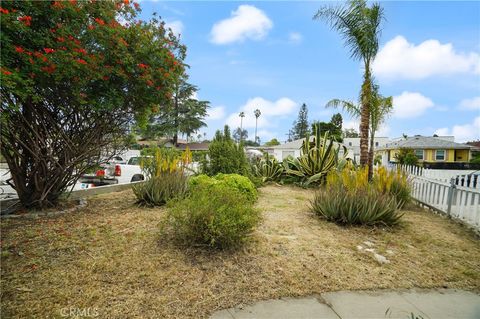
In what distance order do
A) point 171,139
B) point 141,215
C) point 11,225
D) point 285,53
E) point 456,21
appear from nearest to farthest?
point 11,225, point 141,215, point 456,21, point 285,53, point 171,139

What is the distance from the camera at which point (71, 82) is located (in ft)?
13.3

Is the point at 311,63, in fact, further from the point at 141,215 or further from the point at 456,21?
the point at 141,215

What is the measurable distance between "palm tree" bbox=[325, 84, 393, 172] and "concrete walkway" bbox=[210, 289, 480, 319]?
7.18 meters

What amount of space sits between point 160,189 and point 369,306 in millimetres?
4286

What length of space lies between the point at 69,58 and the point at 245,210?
309cm

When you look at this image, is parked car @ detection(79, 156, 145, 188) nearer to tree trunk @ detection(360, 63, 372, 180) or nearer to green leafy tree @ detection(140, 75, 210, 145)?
tree trunk @ detection(360, 63, 372, 180)

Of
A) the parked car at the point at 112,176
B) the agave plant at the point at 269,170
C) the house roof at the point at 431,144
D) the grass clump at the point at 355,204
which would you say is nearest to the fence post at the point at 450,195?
the grass clump at the point at 355,204

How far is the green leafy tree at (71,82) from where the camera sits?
11.8 feet

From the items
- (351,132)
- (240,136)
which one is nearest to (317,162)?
(240,136)

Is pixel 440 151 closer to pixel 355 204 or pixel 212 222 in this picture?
pixel 355 204

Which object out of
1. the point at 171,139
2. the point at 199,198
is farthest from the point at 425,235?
the point at 171,139

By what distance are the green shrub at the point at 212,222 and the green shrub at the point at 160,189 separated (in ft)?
7.00

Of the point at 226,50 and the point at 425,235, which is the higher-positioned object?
the point at 226,50

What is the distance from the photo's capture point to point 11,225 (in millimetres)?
4180
